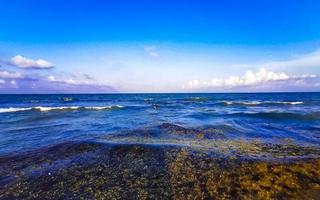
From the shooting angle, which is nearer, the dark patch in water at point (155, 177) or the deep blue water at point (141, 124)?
the dark patch in water at point (155, 177)

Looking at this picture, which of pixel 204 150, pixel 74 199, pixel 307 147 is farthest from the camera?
pixel 307 147

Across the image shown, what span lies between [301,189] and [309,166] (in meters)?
1.71

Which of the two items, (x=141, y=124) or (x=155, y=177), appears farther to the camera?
(x=141, y=124)

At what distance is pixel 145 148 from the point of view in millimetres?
9094

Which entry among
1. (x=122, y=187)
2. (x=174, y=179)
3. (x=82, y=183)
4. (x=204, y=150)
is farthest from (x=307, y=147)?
(x=82, y=183)

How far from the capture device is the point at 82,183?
5.96m

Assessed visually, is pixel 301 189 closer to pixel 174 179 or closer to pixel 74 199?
pixel 174 179

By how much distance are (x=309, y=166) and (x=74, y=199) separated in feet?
21.2

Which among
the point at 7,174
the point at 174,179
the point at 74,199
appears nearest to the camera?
the point at 74,199

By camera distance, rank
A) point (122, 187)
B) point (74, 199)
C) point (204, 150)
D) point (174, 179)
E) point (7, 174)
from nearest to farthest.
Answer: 1. point (74, 199)
2. point (122, 187)
3. point (174, 179)
4. point (7, 174)
5. point (204, 150)

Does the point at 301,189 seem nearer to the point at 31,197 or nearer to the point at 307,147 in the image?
the point at 307,147

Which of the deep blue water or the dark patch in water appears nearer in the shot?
the dark patch in water

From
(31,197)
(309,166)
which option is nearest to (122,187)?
(31,197)

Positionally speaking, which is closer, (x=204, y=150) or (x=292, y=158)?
(x=292, y=158)
